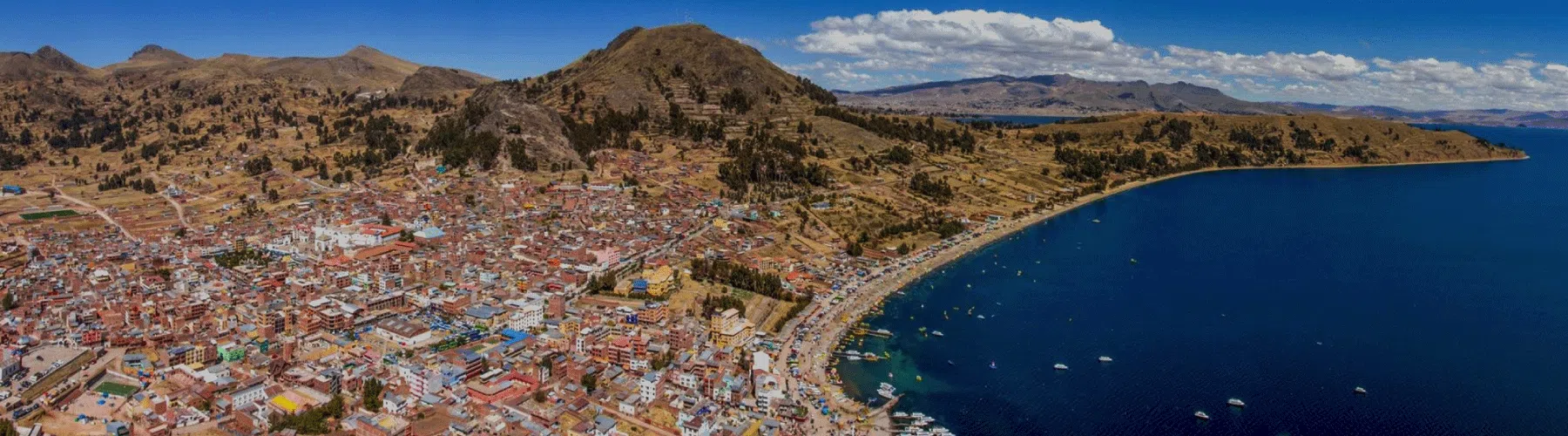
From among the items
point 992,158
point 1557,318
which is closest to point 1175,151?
point 992,158

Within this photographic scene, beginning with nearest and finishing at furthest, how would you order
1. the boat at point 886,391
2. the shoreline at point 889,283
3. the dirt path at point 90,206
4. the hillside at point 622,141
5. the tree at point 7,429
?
1. the tree at point 7,429
2. the boat at point 886,391
3. the shoreline at point 889,283
4. the dirt path at point 90,206
5. the hillside at point 622,141

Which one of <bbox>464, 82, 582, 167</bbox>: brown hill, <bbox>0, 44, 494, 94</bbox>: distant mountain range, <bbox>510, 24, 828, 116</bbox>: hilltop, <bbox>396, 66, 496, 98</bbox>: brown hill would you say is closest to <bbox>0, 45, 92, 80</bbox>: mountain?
<bbox>0, 44, 494, 94</bbox>: distant mountain range

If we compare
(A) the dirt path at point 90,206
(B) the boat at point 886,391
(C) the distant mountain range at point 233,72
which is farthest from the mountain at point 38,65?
(B) the boat at point 886,391

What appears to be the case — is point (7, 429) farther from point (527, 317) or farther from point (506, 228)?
point (506, 228)

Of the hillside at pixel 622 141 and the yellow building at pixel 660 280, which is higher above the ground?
the hillside at pixel 622 141

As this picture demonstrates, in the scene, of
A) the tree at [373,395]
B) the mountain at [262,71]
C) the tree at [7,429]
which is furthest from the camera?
the mountain at [262,71]

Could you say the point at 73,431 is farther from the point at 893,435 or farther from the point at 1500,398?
the point at 1500,398

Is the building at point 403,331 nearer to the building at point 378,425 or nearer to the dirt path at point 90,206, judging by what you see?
the building at point 378,425
